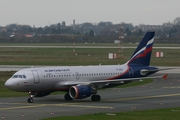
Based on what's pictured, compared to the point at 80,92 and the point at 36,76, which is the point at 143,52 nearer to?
the point at 80,92

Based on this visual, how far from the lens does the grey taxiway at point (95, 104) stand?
1671 inches

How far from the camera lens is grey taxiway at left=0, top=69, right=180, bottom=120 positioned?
1671 inches

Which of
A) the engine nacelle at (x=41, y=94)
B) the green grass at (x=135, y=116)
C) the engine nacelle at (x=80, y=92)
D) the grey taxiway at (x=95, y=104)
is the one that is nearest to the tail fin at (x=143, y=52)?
the grey taxiway at (x=95, y=104)

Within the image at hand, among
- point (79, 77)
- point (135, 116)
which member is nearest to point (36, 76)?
point (79, 77)

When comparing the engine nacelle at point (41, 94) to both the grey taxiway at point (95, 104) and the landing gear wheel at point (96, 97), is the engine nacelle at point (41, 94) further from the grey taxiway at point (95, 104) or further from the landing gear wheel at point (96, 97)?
the landing gear wheel at point (96, 97)

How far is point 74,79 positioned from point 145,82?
892 inches

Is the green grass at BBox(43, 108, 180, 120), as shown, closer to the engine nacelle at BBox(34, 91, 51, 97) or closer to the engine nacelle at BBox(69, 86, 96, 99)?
the engine nacelle at BBox(69, 86, 96, 99)

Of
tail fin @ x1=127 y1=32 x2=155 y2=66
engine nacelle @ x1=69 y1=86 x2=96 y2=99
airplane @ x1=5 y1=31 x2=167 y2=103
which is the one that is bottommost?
engine nacelle @ x1=69 y1=86 x2=96 y2=99

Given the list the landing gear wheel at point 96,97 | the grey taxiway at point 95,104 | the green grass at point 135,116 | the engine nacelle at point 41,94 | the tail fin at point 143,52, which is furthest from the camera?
the tail fin at point 143,52

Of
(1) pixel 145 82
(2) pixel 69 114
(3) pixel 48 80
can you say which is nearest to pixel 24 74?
(3) pixel 48 80

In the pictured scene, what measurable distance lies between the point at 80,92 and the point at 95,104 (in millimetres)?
2054

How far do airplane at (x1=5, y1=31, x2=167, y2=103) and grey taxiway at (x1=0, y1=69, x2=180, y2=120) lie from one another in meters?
1.07

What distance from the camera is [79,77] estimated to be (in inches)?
2080

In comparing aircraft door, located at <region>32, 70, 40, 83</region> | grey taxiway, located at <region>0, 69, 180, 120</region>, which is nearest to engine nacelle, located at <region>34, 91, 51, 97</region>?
grey taxiway, located at <region>0, 69, 180, 120</region>
